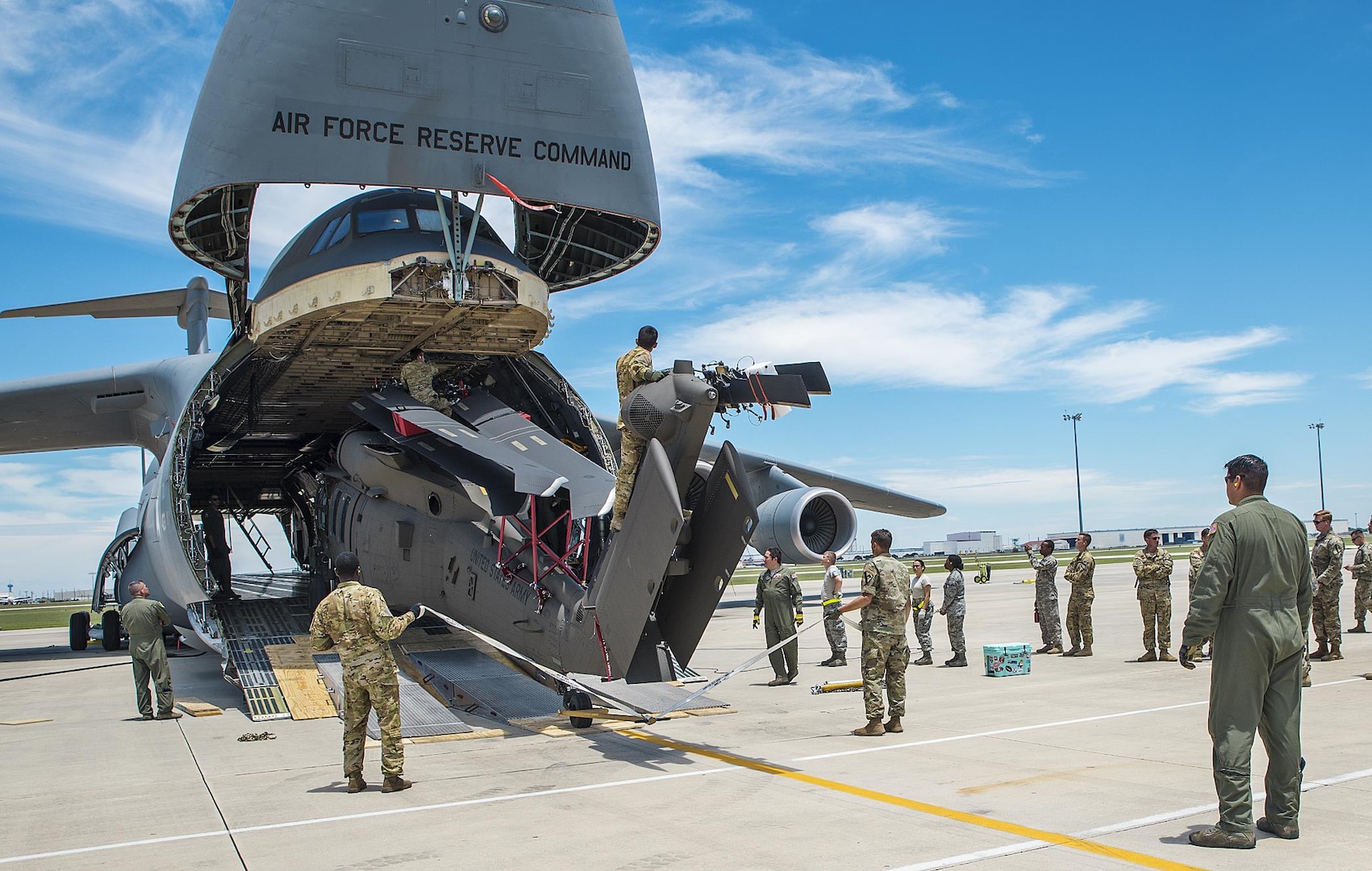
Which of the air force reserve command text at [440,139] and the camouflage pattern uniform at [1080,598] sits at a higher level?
the air force reserve command text at [440,139]

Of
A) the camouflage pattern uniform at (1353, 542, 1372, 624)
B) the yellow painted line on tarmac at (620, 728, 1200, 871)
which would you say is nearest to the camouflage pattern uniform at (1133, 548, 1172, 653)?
the camouflage pattern uniform at (1353, 542, 1372, 624)

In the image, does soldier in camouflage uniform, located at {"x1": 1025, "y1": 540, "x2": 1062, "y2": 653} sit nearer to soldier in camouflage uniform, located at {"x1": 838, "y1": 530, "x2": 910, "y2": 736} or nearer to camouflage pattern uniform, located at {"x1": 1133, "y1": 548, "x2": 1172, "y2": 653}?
camouflage pattern uniform, located at {"x1": 1133, "y1": 548, "x2": 1172, "y2": 653}

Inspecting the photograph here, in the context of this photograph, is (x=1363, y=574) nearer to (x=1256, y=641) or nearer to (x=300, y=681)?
(x=1256, y=641)

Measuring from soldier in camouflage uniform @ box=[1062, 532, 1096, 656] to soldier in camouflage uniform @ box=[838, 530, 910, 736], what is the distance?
212 inches

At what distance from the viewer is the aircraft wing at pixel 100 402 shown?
16.4 metres

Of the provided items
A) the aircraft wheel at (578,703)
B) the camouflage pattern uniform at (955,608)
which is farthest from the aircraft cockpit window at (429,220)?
the camouflage pattern uniform at (955,608)

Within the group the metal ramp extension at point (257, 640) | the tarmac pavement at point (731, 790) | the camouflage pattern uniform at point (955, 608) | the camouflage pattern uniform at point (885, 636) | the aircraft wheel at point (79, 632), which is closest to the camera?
the tarmac pavement at point (731, 790)

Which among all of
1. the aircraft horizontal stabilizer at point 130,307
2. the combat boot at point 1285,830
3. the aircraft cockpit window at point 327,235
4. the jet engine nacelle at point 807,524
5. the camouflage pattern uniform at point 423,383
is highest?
the aircraft horizontal stabilizer at point 130,307

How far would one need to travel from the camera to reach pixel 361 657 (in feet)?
23.4

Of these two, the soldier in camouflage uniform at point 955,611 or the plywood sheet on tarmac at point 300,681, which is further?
the soldier in camouflage uniform at point 955,611

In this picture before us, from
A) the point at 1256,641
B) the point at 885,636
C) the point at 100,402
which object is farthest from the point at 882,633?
the point at 100,402

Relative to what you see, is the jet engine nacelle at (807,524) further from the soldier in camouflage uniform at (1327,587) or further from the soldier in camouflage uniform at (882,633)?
the soldier in camouflage uniform at (882,633)

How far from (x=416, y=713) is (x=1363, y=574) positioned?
12662 mm

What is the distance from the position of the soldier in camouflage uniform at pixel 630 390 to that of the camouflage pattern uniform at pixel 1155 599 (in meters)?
7.48
